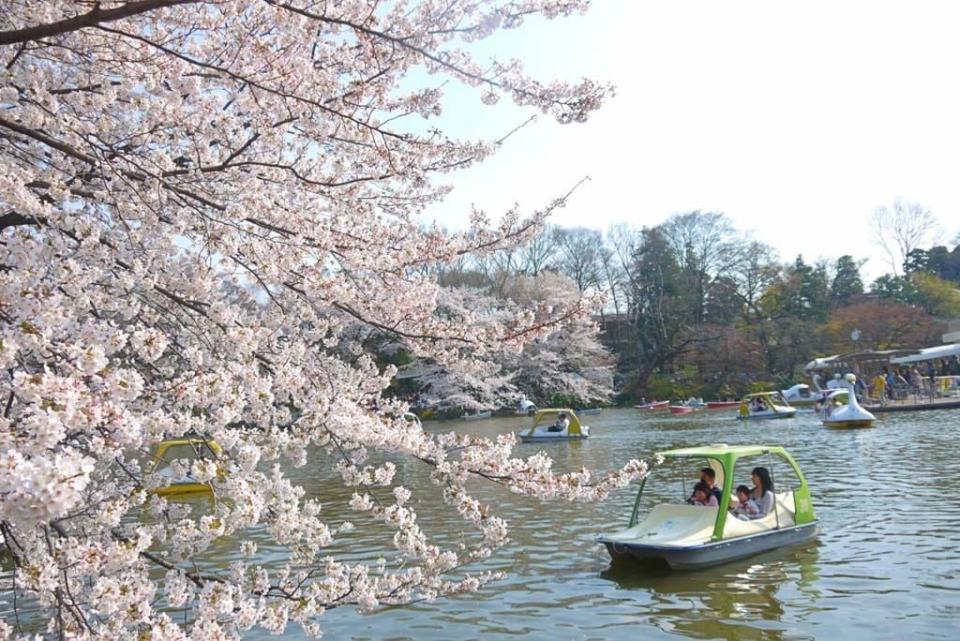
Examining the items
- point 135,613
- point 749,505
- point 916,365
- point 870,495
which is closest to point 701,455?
point 749,505

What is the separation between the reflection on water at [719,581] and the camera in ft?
24.9

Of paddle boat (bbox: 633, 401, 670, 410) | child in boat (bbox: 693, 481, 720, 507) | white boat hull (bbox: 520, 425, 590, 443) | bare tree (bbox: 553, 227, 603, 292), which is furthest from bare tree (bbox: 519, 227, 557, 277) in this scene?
child in boat (bbox: 693, 481, 720, 507)

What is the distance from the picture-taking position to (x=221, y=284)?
575 cm

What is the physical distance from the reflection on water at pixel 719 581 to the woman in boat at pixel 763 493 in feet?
2.02

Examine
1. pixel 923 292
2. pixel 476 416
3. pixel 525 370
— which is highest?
pixel 923 292

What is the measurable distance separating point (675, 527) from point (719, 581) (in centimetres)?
Answer: 97

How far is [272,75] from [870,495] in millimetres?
12503

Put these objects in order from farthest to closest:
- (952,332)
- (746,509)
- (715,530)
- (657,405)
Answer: (657,405), (952,332), (746,509), (715,530)

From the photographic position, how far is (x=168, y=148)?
624cm

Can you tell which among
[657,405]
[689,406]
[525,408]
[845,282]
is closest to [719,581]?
[689,406]

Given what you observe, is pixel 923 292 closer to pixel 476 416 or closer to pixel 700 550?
pixel 476 416

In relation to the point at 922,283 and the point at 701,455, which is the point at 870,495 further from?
the point at 922,283

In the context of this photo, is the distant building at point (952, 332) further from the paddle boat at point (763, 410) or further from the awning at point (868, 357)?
the paddle boat at point (763, 410)

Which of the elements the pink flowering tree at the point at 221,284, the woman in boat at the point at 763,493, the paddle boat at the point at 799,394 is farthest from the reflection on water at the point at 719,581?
the paddle boat at the point at 799,394
